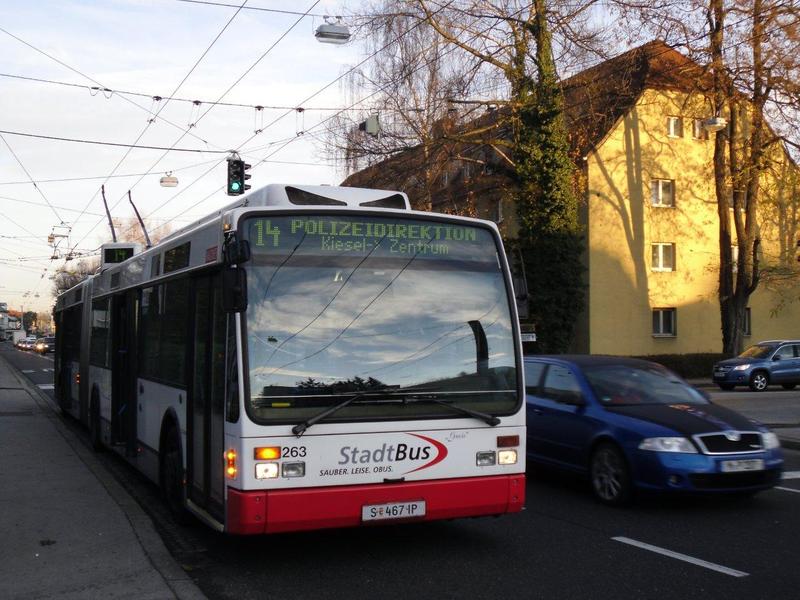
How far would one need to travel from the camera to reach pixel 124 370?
11.4 metres

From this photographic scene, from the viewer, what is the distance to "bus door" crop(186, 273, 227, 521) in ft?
22.0

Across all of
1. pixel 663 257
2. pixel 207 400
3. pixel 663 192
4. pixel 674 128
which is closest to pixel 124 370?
pixel 207 400

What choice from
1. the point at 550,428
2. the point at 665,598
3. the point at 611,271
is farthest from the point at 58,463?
the point at 611,271

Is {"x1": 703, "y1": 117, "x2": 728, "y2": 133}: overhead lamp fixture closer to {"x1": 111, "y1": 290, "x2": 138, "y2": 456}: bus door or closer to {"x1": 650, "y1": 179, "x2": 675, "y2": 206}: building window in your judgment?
{"x1": 650, "y1": 179, "x2": 675, "y2": 206}: building window

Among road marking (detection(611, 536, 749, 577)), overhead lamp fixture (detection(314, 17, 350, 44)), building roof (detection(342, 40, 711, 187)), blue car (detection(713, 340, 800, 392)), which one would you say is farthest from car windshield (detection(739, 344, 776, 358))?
road marking (detection(611, 536, 749, 577))

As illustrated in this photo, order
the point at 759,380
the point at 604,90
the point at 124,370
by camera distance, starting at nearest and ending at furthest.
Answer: the point at 124,370, the point at 604,90, the point at 759,380

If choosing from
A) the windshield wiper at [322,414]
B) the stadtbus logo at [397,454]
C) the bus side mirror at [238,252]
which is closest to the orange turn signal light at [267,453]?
the windshield wiper at [322,414]

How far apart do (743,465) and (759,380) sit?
22.3 m

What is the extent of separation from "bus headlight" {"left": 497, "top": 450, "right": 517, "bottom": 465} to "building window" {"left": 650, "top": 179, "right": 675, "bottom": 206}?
3234 centimetres

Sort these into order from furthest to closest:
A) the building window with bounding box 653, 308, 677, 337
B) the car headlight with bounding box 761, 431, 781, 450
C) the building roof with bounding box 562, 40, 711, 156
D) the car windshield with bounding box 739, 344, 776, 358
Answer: the building window with bounding box 653, 308, 677, 337
the car windshield with bounding box 739, 344, 776, 358
the building roof with bounding box 562, 40, 711, 156
the car headlight with bounding box 761, 431, 781, 450

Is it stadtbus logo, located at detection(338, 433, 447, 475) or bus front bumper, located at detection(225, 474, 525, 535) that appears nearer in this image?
bus front bumper, located at detection(225, 474, 525, 535)

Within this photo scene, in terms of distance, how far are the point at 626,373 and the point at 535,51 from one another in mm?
19848

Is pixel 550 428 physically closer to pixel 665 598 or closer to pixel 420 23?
pixel 665 598

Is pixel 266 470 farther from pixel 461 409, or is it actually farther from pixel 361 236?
pixel 361 236
